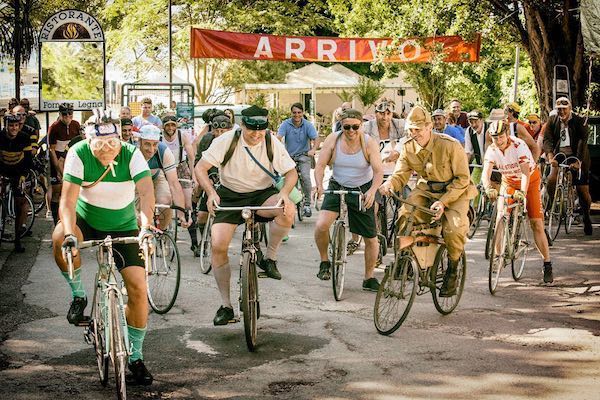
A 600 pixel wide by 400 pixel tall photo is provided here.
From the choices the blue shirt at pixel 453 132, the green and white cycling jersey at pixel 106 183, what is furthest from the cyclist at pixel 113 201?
the blue shirt at pixel 453 132

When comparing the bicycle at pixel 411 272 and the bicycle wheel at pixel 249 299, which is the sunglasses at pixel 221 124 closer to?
the bicycle at pixel 411 272

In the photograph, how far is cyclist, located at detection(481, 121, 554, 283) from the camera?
10359mm

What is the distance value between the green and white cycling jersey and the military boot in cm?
310

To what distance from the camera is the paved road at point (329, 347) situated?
6.74m

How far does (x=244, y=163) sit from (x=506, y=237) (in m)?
3.21

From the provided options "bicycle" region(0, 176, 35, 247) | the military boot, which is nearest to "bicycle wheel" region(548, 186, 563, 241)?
the military boot

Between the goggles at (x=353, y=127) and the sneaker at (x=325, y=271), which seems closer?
the goggles at (x=353, y=127)

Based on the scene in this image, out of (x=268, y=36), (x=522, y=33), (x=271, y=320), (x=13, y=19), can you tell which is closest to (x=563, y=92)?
(x=522, y=33)

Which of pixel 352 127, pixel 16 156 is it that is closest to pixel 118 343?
pixel 352 127

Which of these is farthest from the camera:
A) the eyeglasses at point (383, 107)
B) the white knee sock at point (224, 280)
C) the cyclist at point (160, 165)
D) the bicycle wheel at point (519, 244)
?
the eyeglasses at point (383, 107)

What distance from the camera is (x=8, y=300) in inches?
389

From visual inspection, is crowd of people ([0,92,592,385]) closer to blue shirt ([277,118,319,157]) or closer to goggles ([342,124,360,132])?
goggles ([342,124,360,132])

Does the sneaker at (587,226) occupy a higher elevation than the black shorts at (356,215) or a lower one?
lower

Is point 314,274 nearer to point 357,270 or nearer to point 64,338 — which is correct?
point 357,270
